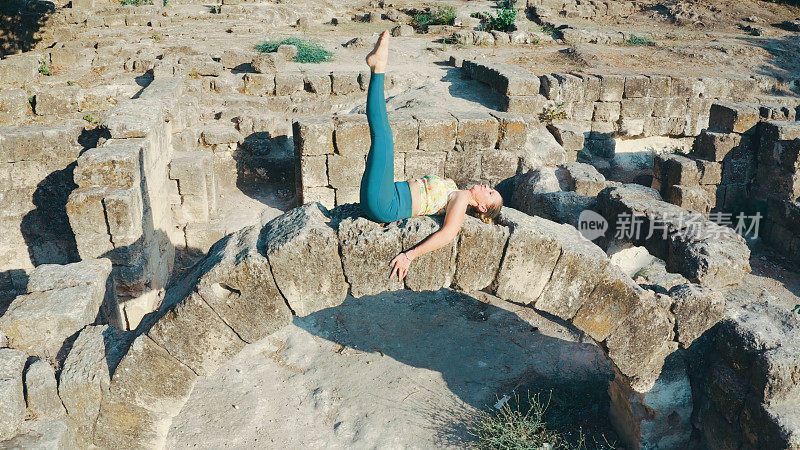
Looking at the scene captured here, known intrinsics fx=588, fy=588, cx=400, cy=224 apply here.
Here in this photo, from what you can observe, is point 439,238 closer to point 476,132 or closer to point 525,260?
point 525,260

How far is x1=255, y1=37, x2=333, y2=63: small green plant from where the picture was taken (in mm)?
15719

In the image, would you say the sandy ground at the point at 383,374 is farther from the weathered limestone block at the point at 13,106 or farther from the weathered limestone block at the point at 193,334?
the weathered limestone block at the point at 13,106

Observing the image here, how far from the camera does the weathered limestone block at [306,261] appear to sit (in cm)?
420

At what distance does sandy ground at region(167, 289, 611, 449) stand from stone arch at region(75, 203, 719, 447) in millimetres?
1274

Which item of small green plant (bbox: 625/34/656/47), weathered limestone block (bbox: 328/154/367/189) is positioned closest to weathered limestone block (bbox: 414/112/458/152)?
weathered limestone block (bbox: 328/154/367/189)

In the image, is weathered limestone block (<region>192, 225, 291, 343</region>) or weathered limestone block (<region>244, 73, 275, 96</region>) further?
weathered limestone block (<region>244, 73, 275, 96</region>)

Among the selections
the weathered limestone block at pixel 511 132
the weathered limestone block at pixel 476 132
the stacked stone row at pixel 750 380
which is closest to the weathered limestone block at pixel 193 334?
the stacked stone row at pixel 750 380

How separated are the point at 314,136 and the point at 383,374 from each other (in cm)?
411

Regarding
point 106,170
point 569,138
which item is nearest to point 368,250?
point 106,170

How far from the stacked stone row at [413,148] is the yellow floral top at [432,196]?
4569mm

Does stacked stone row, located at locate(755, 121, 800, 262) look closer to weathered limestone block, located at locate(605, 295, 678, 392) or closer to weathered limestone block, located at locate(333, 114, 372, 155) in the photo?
weathered limestone block, located at locate(605, 295, 678, 392)

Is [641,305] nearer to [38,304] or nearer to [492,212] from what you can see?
[492,212]

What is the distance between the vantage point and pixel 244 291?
4262 mm

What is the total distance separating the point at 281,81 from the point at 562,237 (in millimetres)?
10172
